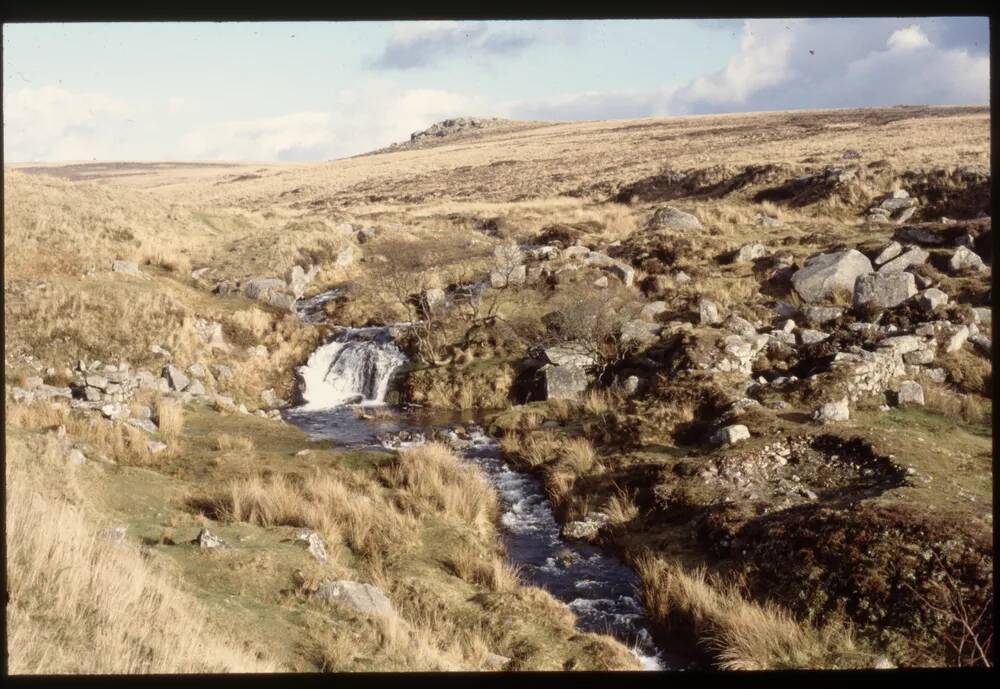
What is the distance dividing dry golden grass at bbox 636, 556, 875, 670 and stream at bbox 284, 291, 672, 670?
373 millimetres

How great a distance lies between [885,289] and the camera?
58.0ft

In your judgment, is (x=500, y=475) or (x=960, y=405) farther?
(x=500, y=475)

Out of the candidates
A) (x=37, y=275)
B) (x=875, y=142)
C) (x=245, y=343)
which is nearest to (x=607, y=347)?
(x=245, y=343)

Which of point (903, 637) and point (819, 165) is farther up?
point (819, 165)

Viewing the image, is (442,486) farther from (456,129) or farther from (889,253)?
(456,129)

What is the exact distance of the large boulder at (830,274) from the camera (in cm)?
1891

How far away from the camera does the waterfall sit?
→ 63.0 feet

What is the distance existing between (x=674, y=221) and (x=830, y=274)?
31.9 ft

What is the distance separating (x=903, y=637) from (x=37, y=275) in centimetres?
2194

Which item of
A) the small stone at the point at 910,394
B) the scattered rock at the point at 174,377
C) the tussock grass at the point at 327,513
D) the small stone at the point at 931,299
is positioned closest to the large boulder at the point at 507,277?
the scattered rock at the point at 174,377

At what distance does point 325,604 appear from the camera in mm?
7730

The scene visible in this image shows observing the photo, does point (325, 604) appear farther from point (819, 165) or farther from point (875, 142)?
point (875, 142)

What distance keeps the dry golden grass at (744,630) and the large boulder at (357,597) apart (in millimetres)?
3100

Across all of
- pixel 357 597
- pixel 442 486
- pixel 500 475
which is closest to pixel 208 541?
pixel 357 597
